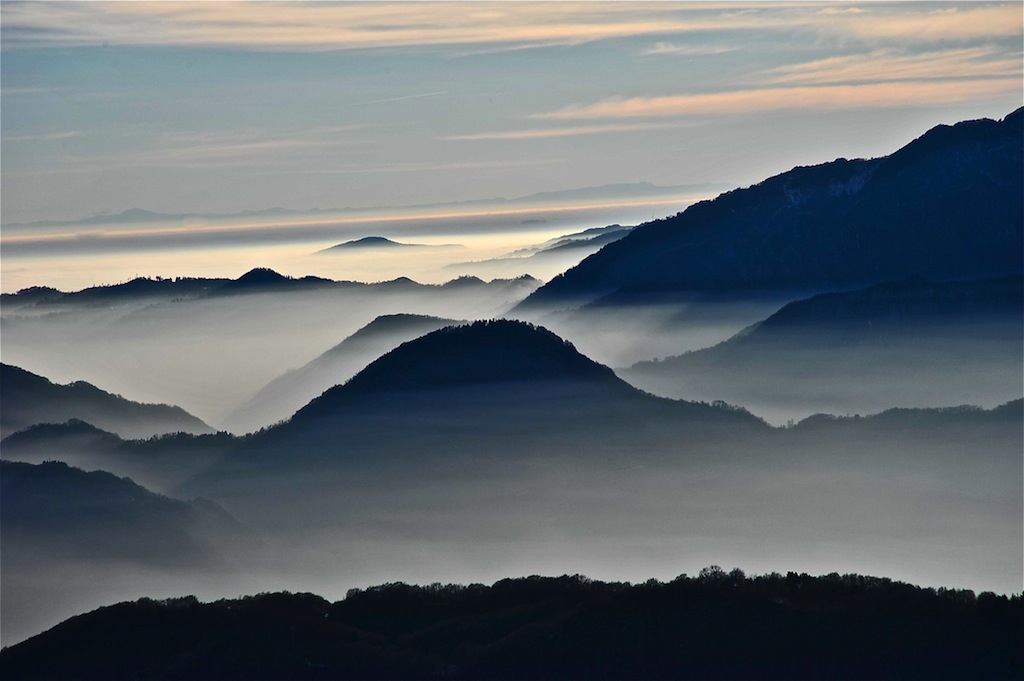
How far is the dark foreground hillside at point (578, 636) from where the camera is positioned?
101 meters

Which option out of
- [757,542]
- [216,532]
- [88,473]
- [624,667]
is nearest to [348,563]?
[216,532]

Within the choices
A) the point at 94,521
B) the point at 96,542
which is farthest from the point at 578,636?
the point at 94,521

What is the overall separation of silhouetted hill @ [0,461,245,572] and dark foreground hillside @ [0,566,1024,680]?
52.6 m

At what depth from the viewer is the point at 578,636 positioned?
106 m

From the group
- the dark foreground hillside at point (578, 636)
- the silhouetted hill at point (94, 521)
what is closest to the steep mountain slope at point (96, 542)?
the silhouetted hill at point (94, 521)

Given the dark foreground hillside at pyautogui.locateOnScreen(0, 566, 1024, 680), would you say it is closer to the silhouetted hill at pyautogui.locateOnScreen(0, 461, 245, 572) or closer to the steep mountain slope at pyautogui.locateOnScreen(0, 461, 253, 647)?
the steep mountain slope at pyautogui.locateOnScreen(0, 461, 253, 647)

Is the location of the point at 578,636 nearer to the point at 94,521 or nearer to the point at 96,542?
the point at 96,542

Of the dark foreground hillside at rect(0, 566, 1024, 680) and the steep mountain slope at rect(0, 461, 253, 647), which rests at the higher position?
the steep mountain slope at rect(0, 461, 253, 647)

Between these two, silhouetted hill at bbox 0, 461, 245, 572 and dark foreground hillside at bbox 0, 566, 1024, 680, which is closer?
dark foreground hillside at bbox 0, 566, 1024, 680

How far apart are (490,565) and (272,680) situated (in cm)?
8123

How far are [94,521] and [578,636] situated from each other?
301ft

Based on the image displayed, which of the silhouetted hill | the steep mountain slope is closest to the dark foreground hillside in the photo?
the steep mountain slope

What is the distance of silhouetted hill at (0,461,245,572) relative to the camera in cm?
16862

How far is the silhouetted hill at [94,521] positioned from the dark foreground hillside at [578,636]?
2071 inches
